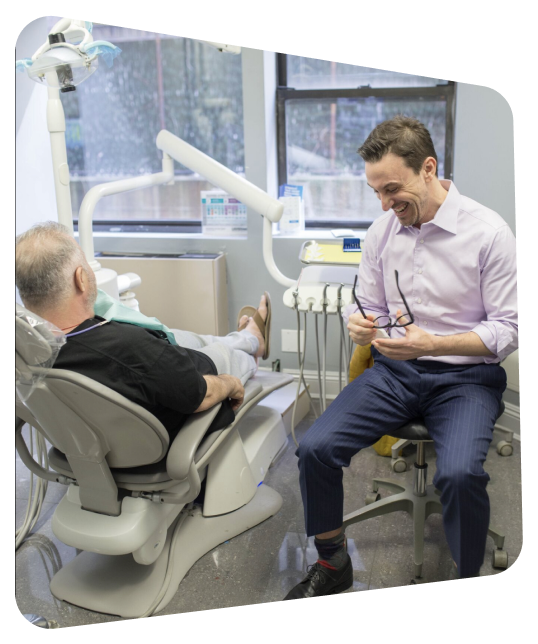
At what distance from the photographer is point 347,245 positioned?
196 centimetres

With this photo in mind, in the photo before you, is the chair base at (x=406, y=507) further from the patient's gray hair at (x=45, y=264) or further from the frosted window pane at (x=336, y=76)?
the frosted window pane at (x=336, y=76)

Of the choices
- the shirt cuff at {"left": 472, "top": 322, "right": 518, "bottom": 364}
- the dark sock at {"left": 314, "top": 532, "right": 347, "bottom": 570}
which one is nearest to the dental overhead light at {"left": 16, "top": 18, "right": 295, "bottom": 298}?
the shirt cuff at {"left": 472, "top": 322, "right": 518, "bottom": 364}

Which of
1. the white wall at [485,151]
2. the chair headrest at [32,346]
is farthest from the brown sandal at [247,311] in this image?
the chair headrest at [32,346]

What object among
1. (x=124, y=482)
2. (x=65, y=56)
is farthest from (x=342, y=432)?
(x=65, y=56)

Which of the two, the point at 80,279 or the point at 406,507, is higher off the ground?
the point at 80,279

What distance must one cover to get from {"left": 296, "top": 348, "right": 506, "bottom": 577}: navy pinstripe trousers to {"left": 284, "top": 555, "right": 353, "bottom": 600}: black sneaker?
0.32 ft

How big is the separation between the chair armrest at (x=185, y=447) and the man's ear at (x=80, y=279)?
1.28ft

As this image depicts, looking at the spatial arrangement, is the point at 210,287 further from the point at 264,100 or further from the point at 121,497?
the point at 121,497

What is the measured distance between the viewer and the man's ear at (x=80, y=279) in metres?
1.15

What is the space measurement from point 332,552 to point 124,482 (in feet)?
1.75

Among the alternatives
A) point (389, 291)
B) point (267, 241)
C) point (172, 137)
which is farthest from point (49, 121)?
point (389, 291)

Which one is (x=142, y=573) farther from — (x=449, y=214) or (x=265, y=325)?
(x=449, y=214)

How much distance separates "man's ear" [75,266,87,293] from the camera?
115 centimetres

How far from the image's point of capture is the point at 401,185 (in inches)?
57.1
